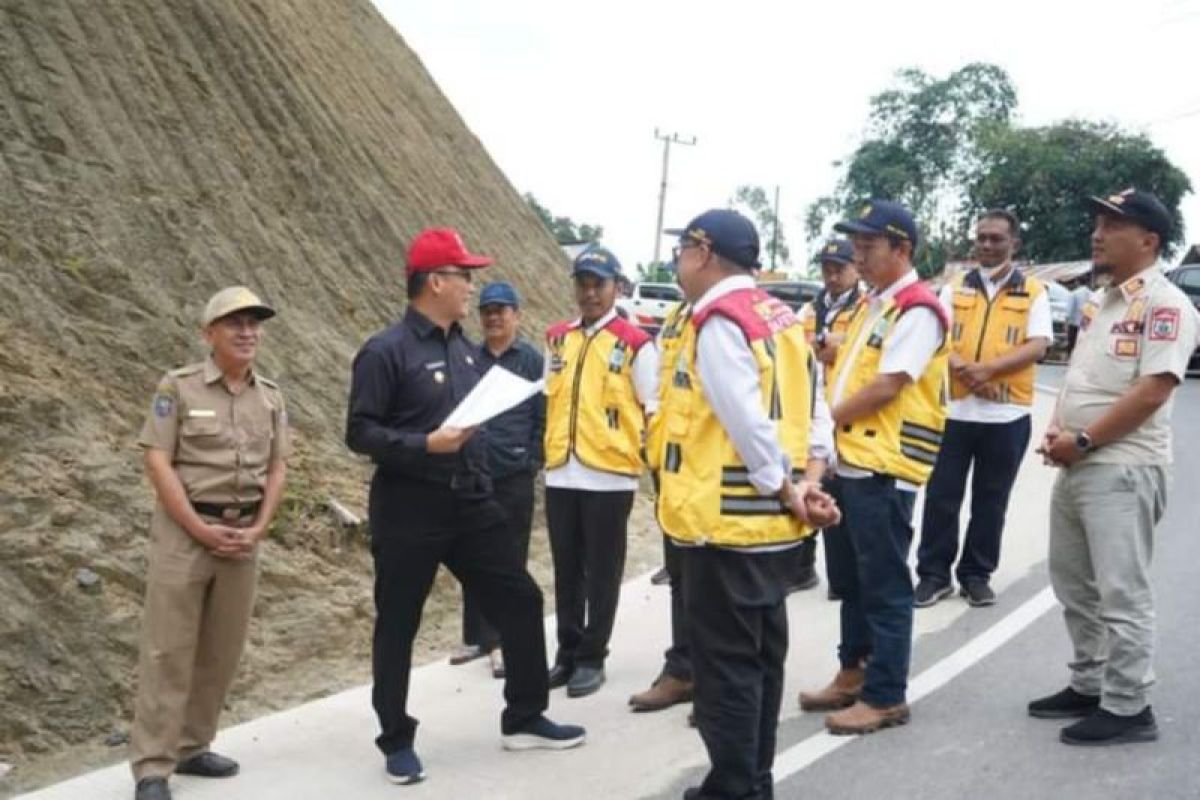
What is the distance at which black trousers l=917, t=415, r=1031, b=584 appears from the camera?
681 centimetres

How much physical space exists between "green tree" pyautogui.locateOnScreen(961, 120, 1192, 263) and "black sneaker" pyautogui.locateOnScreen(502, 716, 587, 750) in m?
51.3

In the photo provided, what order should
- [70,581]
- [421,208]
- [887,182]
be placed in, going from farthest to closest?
[887,182] < [421,208] < [70,581]

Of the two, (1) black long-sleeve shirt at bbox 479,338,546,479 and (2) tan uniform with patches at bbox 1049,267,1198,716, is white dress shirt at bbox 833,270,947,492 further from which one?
(1) black long-sleeve shirt at bbox 479,338,546,479

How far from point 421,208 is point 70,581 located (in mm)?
8977

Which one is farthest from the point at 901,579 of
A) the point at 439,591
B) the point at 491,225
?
the point at 491,225

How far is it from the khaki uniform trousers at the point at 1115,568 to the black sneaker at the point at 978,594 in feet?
5.92

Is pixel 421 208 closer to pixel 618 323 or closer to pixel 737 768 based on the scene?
pixel 618 323

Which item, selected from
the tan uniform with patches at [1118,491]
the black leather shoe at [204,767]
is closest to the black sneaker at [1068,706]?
the tan uniform with patches at [1118,491]

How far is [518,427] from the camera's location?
20.3 ft

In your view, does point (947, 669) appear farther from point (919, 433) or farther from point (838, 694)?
point (919, 433)

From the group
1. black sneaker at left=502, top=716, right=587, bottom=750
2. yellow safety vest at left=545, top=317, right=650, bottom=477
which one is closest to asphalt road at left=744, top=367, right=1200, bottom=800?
black sneaker at left=502, top=716, right=587, bottom=750

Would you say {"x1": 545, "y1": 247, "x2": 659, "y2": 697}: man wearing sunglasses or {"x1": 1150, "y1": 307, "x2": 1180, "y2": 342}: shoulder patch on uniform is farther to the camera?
{"x1": 545, "y1": 247, "x2": 659, "y2": 697}: man wearing sunglasses

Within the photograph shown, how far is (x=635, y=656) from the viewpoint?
6.22 metres

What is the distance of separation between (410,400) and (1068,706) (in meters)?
3.05
